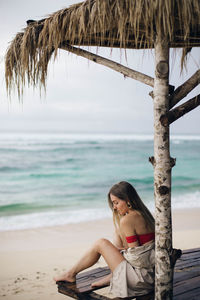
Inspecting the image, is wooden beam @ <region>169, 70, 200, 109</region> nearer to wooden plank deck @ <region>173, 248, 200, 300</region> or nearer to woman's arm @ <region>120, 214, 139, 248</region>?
woman's arm @ <region>120, 214, 139, 248</region>

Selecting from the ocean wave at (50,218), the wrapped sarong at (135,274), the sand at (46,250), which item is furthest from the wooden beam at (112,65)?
the ocean wave at (50,218)

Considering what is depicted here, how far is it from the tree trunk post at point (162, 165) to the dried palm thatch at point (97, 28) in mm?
196

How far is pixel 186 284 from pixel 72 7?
2645 mm

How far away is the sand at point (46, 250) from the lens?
4711 millimetres

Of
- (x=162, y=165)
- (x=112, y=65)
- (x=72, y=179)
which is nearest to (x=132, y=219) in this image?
(x=162, y=165)

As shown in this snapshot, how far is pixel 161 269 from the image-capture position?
8.90ft

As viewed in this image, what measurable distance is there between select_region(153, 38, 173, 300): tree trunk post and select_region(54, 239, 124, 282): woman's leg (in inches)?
17.7

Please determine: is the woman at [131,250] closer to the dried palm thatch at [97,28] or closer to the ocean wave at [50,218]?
the dried palm thatch at [97,28]

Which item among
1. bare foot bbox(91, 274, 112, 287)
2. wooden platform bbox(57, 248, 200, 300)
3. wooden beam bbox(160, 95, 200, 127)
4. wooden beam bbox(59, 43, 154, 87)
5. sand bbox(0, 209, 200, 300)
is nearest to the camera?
wooden beam bbox(160, 95, 200, 127)

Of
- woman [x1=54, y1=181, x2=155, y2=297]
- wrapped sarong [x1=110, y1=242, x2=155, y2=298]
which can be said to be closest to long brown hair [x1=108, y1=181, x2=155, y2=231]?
woman [x1=54, y1=181, x2=155, y2=297]

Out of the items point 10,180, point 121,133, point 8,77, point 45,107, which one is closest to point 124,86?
point 45,107

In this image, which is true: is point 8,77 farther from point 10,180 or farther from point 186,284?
point 10,180

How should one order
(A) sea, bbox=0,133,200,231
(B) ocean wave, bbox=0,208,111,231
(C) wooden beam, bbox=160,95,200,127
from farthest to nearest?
(A) sea, bbox=0,133,200,231 → (B) ocean wave, bbox=0,208,111,231 → (C) wooden beam, bbox=160,95,200,127

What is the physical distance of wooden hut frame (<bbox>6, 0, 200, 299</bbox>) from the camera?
2396 mm
